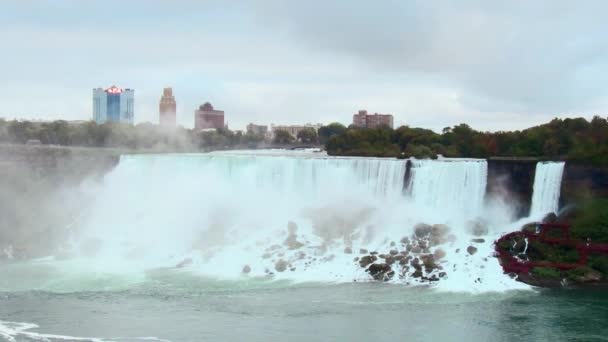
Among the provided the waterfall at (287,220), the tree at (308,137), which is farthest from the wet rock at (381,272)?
the tree at (308,137)

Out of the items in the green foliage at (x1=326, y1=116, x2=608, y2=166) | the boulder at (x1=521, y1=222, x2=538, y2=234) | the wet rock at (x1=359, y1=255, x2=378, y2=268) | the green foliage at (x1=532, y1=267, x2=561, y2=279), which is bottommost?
the wet rock at (x1=359, y1=255, x2=378, y2=268)

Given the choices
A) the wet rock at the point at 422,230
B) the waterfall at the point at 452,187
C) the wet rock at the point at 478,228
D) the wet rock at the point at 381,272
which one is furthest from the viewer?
the waterfall at the point at 452,187

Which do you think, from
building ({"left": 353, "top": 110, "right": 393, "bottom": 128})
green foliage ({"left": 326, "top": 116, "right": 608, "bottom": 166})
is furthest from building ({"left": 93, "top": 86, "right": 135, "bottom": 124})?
green foliage ({"left": 326, "top": 116, "right": 608, "bottom": 166})

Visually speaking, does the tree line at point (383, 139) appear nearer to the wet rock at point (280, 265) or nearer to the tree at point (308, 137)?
the tree at point (308, 137)

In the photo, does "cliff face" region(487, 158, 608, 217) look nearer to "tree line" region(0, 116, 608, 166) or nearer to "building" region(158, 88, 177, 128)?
"tree line" region(0, 116, 608, 166)

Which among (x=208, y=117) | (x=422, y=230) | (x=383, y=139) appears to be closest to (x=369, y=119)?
(x=208, y=117)

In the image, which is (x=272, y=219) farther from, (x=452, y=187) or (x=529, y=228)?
(x=529, y=228)

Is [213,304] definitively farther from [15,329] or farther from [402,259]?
[402,259]
